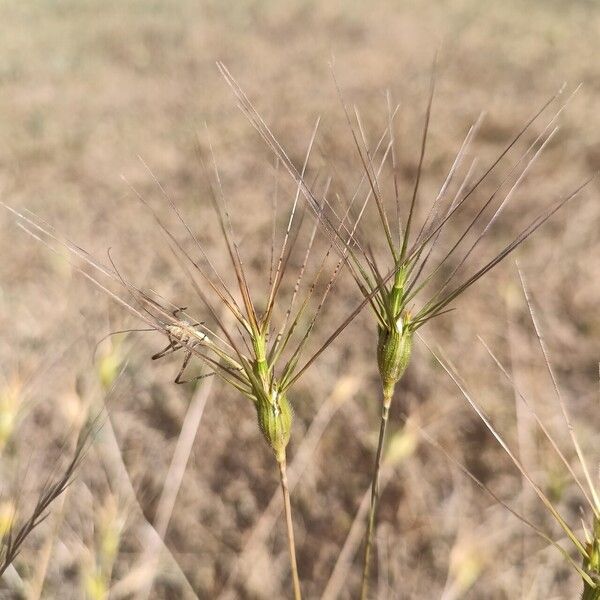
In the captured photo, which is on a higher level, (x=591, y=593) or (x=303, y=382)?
(x=591, y=593)

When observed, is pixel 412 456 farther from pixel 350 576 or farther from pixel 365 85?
pixel 365 85

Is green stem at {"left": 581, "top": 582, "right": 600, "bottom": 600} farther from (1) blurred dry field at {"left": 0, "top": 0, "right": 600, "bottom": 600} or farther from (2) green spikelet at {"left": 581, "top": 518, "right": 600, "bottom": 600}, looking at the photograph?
(1) blurred dry field at {"left": 0, "top": 0, "right": 600, "bottom": 600}

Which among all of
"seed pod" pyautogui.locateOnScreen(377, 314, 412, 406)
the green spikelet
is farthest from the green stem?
"seed pod" pyautogui.locateOnScreen(377, 314, 412, 406)

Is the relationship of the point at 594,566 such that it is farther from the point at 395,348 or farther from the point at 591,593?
the point at 395,348

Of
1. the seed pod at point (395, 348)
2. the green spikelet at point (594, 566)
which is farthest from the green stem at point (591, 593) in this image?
the seed pod at point (395, 348)

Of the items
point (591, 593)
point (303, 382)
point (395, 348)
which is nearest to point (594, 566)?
point (591, 593)

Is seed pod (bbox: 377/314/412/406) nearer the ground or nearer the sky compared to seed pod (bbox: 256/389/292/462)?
nearer the sky
